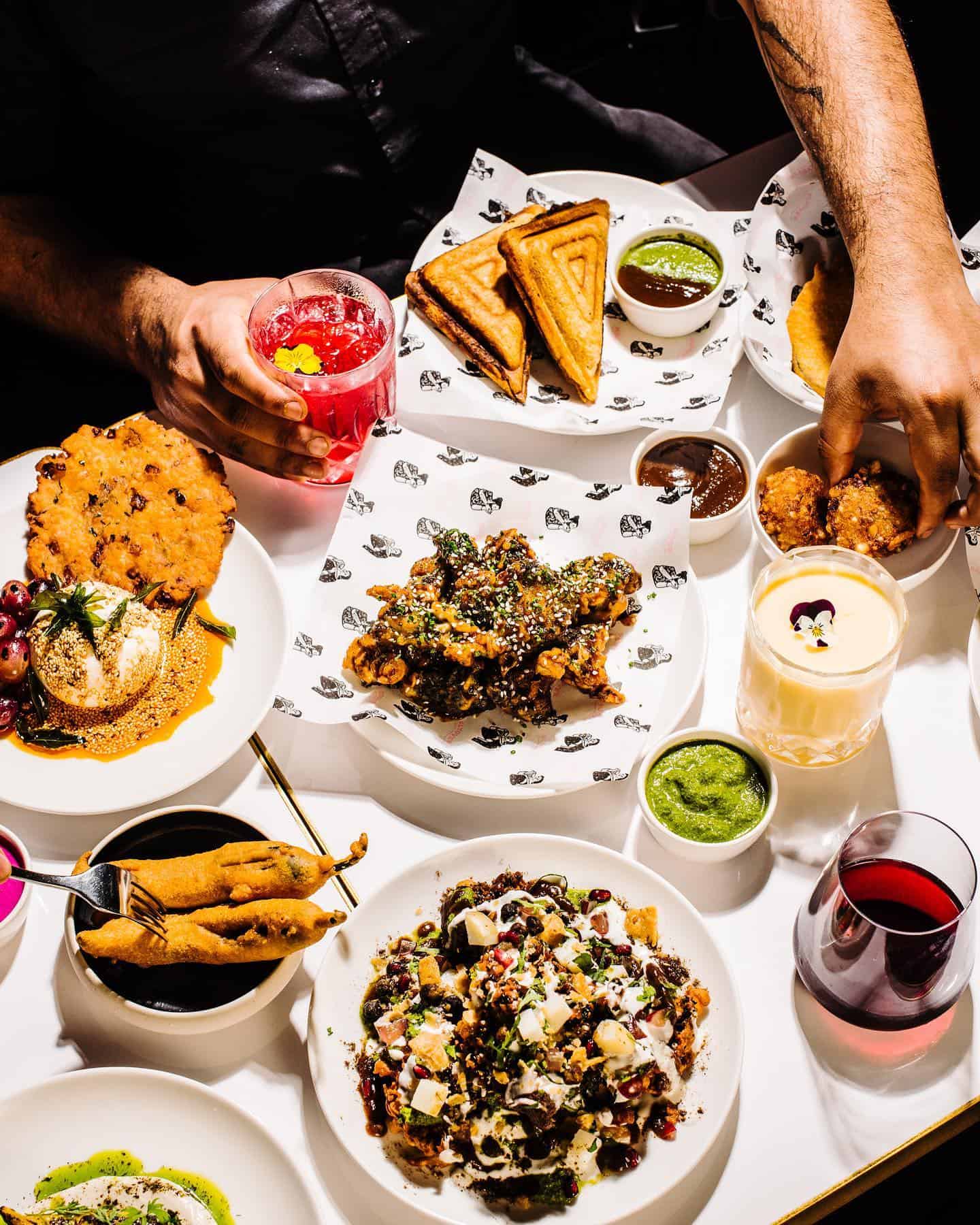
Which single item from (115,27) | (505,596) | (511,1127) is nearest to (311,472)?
(505,596)

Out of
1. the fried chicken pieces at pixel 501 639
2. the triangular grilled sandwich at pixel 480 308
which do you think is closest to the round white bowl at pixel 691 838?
the fried chicken pieces at pixel 501 639

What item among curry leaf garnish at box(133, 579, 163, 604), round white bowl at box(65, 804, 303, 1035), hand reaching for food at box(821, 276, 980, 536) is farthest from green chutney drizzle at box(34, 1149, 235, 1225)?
hand reaching for food at box(821, 276, 980, 536)

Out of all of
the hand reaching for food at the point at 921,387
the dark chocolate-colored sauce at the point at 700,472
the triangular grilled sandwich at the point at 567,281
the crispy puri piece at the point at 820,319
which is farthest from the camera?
the triangular grilled sandwich at the point at 567,281

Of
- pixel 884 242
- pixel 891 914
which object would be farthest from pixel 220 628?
pixel 884 242

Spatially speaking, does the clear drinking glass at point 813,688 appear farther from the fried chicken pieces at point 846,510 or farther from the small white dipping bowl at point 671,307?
the small white dipping bowl at point 671,307

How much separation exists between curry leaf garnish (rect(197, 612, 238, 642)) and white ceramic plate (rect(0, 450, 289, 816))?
1 cm

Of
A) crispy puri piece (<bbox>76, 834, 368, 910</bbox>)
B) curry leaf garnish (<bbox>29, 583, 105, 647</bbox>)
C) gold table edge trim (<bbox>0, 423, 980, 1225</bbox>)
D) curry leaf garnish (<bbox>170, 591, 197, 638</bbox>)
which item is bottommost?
gold table edge trim (<bbox>0, 423, 980, 1225</bbox>)

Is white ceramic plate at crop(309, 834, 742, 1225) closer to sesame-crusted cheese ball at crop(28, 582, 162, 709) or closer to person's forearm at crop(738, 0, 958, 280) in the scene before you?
sesame-crusted cheese ball at crop(28, 582, 162, 709)

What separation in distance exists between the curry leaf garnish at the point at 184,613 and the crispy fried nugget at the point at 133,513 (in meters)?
0.01

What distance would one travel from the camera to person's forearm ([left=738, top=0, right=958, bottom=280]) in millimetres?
2352

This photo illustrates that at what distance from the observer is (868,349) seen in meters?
2.20

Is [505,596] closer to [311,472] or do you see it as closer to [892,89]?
[311,472]

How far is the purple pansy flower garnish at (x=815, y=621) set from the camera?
2.05 metres

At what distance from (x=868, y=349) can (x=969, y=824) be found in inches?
37.3
